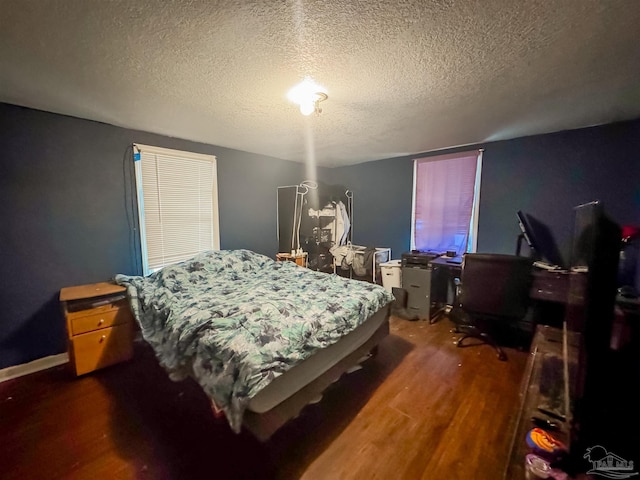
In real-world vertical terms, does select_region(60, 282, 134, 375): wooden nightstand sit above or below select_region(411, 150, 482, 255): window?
below

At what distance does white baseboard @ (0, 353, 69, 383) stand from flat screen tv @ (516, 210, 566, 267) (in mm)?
4873

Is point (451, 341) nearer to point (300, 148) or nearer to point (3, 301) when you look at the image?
point (300, 148)

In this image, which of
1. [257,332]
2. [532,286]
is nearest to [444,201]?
[532,286]

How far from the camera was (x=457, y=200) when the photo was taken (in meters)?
3.56

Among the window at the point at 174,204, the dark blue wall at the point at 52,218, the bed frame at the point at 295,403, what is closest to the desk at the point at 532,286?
the bed frame at the point at 295,403

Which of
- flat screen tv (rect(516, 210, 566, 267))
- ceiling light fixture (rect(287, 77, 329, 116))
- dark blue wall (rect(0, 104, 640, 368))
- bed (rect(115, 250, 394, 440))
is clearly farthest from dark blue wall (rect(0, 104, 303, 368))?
flat screen tv (rect(516, 210, 566, 267))

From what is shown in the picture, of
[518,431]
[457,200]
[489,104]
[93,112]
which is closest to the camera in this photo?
[518,431]

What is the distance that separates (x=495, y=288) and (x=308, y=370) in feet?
6.37

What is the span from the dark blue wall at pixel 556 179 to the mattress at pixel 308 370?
2314mm

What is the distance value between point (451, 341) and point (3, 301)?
4208 millimetres

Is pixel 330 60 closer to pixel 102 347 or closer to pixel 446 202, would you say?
pixel 446 202

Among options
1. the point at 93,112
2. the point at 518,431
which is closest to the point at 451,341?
the point at 518,431

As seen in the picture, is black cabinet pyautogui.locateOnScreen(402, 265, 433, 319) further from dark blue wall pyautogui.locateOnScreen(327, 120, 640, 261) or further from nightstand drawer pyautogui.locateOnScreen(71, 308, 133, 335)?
nightstand drawer pyautogui.locateOnScreen(71, 308, 133, 335)

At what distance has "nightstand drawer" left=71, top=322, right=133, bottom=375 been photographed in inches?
85.4
